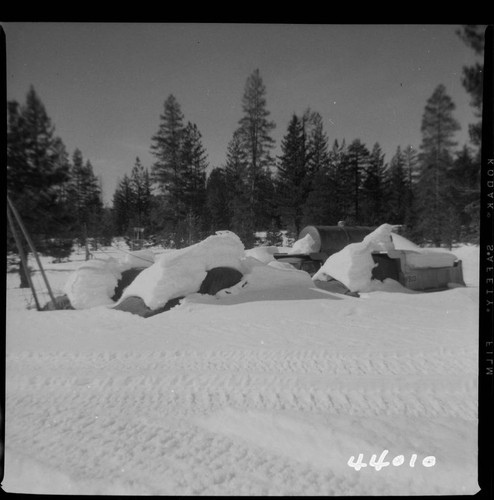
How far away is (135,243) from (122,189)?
1.55 meters

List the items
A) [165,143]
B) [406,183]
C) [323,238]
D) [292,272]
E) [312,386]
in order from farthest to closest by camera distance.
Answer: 1. [323,238]
2. [292,272]
3. [406,183]
4. [165,143]
5. [312,386]

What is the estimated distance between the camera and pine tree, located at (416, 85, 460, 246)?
2.73 m

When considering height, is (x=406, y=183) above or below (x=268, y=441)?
above

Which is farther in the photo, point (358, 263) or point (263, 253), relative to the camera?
point (263, 253)

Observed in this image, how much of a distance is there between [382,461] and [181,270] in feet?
13.6

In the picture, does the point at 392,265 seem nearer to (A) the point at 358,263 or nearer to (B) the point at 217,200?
(A) the point at 358,263

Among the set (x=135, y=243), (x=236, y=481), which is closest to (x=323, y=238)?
(x=135, y=243)

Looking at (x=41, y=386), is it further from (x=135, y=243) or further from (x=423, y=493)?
(x=423, y=493)

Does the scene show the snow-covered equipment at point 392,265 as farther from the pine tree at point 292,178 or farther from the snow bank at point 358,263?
the pine tree at point 292,178

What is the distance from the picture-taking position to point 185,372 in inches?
116

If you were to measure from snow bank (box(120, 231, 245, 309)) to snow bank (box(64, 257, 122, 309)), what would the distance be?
485 millimetres

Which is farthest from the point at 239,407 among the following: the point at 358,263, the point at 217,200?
the point at 358,263

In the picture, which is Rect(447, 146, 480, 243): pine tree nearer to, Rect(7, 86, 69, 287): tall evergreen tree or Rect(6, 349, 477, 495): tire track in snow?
Rect(6, 349, 477, 495): tire track in snow

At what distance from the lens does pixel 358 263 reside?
21.0ft
